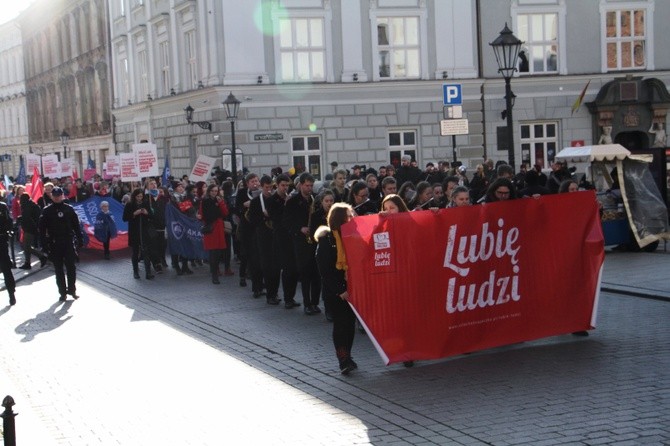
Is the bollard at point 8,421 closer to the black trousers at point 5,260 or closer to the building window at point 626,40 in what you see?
the black trousers at point 5,260

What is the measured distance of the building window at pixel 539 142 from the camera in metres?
38.9

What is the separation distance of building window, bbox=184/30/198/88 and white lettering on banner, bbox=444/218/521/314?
2785 centimetres

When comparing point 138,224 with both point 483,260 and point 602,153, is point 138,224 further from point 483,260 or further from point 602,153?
point 483,260

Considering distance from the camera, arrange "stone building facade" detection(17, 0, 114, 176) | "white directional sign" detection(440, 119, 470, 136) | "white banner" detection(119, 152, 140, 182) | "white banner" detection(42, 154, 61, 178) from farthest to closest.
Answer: "stone building facade" detection(17, 0, 114, 176) → "white banner" detection(42, 154, 61, 178) → "white banner" detection(119, 152, 140, 182) → "white directional sign" detection(440, 119, 470, 136)

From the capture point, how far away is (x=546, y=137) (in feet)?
128

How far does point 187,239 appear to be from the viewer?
22812 millimetres

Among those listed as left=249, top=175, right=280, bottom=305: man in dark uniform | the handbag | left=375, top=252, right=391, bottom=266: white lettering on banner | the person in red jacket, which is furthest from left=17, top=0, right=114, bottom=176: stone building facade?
left=375, top=252, right=391, bottom=266: white lettering on banner

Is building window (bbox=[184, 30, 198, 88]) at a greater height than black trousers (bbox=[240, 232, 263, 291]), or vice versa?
building window (bbox=[184, 30, 198, 88])

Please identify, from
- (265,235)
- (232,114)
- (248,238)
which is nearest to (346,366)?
(265,235)

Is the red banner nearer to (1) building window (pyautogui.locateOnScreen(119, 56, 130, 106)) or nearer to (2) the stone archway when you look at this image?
(2) the stone archway

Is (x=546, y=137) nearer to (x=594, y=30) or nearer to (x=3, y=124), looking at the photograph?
(x=594, y=30)

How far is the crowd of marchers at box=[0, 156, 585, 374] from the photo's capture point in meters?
11.6

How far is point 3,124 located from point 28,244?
6529cm

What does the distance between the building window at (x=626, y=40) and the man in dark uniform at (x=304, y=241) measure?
84.7 ft
